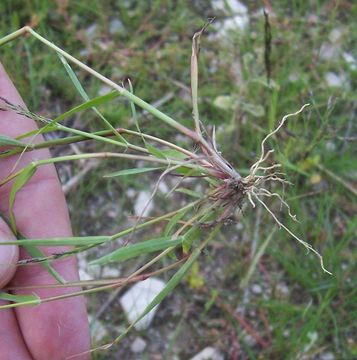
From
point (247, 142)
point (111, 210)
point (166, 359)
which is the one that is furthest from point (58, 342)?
point (247, 142)

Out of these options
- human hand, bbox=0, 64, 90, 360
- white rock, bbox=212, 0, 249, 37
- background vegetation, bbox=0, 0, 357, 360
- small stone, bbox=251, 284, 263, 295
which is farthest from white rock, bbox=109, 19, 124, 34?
small stone, bbox=251, 284, 263, 295

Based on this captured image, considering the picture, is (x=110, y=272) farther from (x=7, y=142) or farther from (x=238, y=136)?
(x=7, y=142)

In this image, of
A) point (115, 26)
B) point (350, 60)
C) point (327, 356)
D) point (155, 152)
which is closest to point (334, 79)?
point (350, 60)

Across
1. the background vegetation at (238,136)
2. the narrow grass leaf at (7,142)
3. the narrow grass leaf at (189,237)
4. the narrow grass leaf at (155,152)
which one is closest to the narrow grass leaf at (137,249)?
the narrow grass leaf at (189,237)

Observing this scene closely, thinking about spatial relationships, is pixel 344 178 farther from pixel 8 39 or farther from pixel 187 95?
pixel 8 39

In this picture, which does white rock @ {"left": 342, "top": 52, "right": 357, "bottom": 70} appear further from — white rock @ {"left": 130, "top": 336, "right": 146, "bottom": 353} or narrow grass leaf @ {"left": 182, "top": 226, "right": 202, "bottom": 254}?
narrow grass leaf @ {"left": 182, "top": 226, "right": 202, "bottom": 254}

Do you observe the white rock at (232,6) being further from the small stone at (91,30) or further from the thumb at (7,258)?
the thumb at (7,258)
